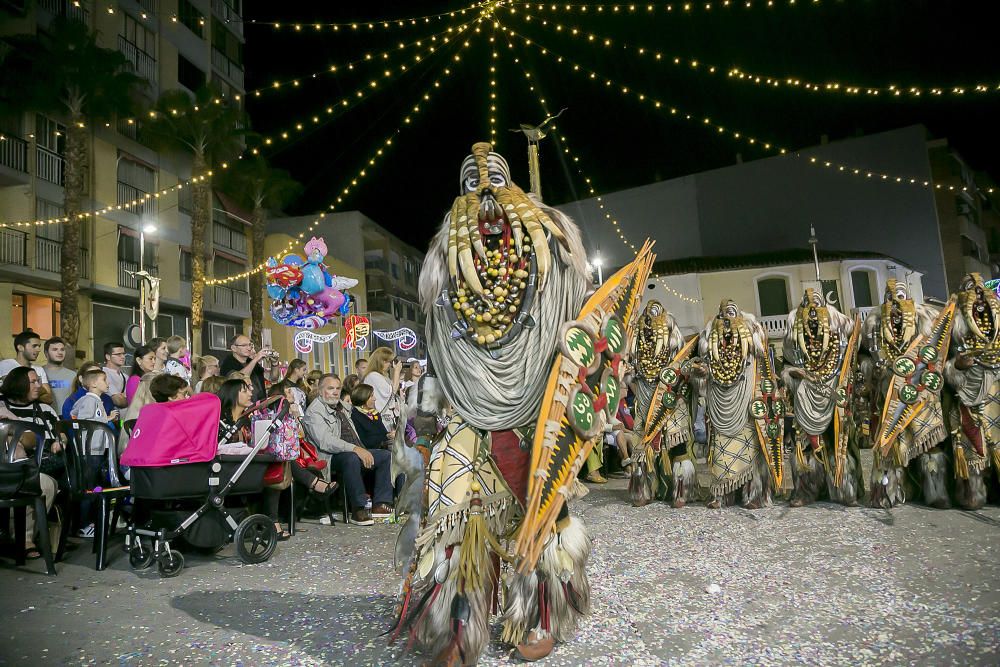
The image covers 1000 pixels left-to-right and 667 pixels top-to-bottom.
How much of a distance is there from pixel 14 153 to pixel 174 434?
14337 millimetres

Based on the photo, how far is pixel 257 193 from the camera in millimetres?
22453

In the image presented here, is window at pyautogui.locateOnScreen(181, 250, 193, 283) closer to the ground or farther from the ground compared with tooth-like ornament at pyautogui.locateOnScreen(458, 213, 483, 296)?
farther from the ground

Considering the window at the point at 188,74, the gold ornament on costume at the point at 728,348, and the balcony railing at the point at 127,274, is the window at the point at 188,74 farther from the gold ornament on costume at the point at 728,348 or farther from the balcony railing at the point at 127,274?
the gold ornament on costume at the point at 728,348

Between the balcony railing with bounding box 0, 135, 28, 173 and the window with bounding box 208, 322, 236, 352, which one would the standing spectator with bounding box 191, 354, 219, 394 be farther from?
the window with bounding box 208, 322, 236, 352

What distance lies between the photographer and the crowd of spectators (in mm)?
5176

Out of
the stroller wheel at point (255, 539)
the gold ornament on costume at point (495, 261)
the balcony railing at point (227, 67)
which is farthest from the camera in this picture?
the balcony railing at point (227, 67)

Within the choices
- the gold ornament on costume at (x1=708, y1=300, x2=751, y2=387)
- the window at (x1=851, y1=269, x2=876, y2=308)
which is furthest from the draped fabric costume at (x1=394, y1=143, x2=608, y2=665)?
the window at (x1=851, y1=269, x2=876, y2=308)

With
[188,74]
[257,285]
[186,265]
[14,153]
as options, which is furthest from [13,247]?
[188,74]

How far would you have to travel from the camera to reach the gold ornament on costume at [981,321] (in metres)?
5.89

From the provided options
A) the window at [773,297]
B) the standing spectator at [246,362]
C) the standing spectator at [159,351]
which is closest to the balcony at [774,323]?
the window at [773,297]

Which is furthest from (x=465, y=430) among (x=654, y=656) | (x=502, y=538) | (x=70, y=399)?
(x=70, y=399)

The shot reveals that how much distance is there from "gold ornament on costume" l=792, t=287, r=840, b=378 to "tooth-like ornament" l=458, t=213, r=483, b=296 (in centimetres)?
456

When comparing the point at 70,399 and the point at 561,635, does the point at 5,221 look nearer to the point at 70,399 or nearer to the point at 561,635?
the point at 70,399

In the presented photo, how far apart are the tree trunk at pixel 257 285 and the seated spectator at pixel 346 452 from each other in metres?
15.0
